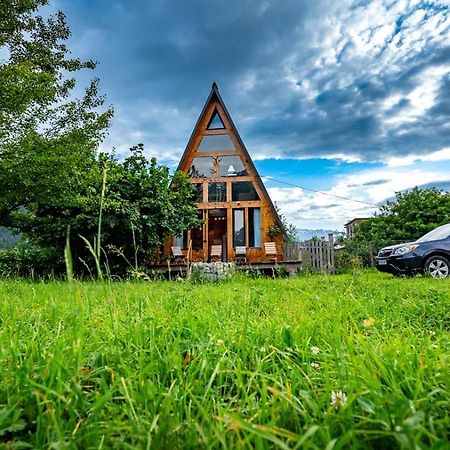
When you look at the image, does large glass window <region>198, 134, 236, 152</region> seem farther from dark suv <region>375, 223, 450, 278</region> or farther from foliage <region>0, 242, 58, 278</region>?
dark suv <region>375, 223, 450, 278</region>

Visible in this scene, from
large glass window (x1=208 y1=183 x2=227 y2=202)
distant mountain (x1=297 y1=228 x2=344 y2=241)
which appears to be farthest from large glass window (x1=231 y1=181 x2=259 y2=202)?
Answer: distant mountain (x1=297 y1=228 x2=344 y2=241)

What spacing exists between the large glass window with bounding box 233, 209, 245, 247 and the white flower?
1476 centimetres

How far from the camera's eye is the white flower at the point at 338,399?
40.6 inches

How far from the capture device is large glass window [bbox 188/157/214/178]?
1620 centimetres

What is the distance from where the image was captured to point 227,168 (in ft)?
53.1

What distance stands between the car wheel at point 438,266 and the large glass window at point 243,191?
8.06 metres

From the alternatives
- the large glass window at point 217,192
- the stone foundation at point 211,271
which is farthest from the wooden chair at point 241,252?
the stone foundation at point 211,271

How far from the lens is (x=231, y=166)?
16.2m

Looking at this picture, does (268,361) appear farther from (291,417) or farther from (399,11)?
(399,11)

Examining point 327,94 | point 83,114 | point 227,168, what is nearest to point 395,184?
point 327,94

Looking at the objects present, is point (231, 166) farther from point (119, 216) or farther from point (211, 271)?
point (119, 216)

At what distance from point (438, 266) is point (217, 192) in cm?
950

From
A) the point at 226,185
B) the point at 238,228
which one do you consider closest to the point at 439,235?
the point at 238,228

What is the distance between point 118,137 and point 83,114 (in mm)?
1431
